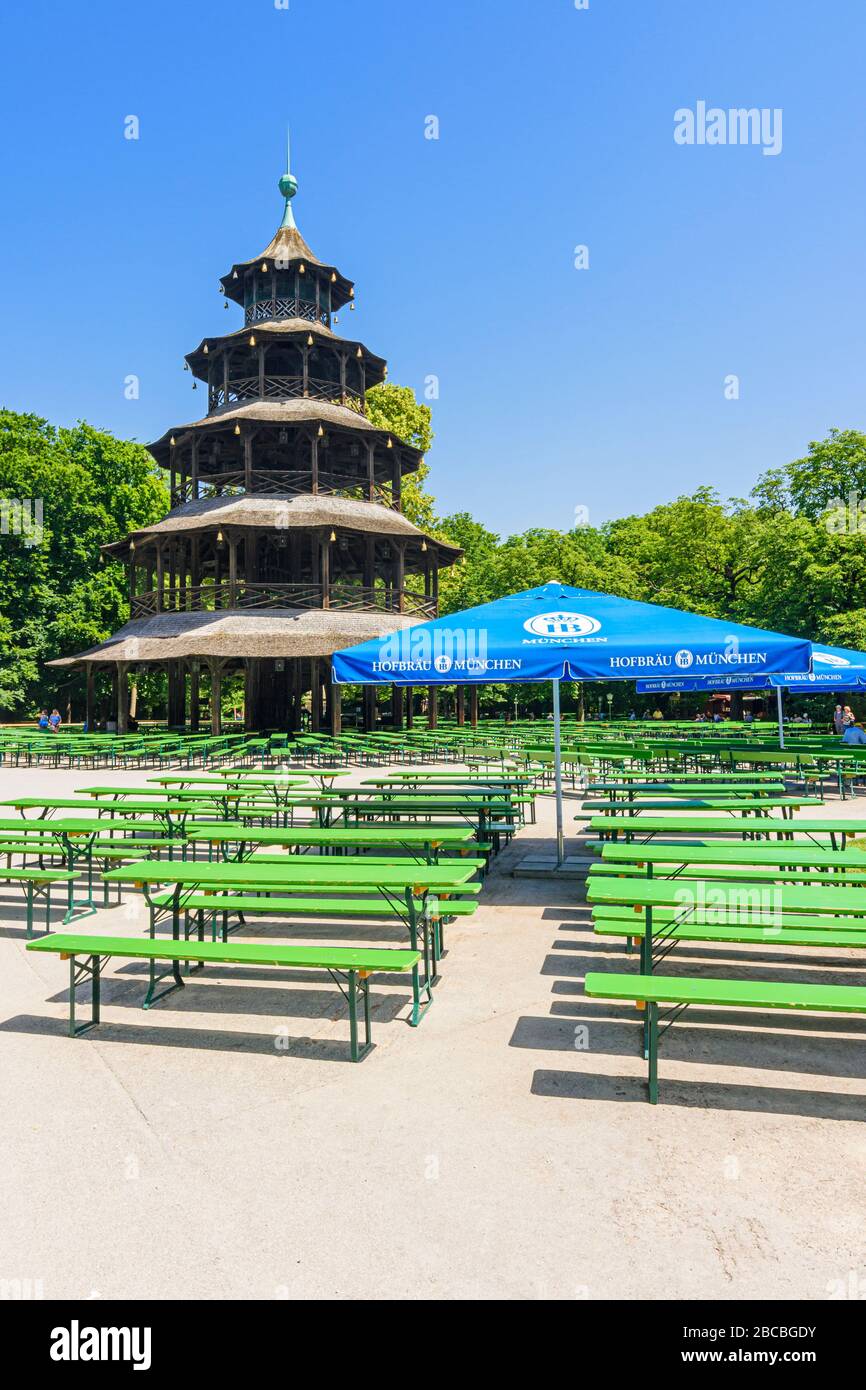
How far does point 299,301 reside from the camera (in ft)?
136

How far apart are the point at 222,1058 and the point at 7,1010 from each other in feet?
7.00

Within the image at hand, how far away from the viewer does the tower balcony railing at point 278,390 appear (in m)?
A: 38.5

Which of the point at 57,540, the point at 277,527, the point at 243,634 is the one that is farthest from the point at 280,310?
the point at 243,634

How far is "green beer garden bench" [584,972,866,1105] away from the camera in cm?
439

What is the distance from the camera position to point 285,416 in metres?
34.6

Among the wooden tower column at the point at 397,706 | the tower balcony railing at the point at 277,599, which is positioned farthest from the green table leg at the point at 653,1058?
the wooden tower column at the point at 397,706

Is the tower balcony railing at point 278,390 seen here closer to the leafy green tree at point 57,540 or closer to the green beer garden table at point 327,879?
the leafy green tree at point 57,540

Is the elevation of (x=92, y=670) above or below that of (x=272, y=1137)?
above

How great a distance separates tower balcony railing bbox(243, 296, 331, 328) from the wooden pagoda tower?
0.07 meters

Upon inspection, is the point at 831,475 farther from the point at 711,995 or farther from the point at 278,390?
the point at 711,995

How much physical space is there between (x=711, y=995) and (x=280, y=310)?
43.7 metres

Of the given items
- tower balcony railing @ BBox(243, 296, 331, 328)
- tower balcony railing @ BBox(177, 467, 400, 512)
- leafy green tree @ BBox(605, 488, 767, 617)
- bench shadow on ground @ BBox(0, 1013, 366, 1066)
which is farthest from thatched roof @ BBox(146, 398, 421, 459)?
bench shadow on ground @ BBox(0, 1013, 366, 1066)
